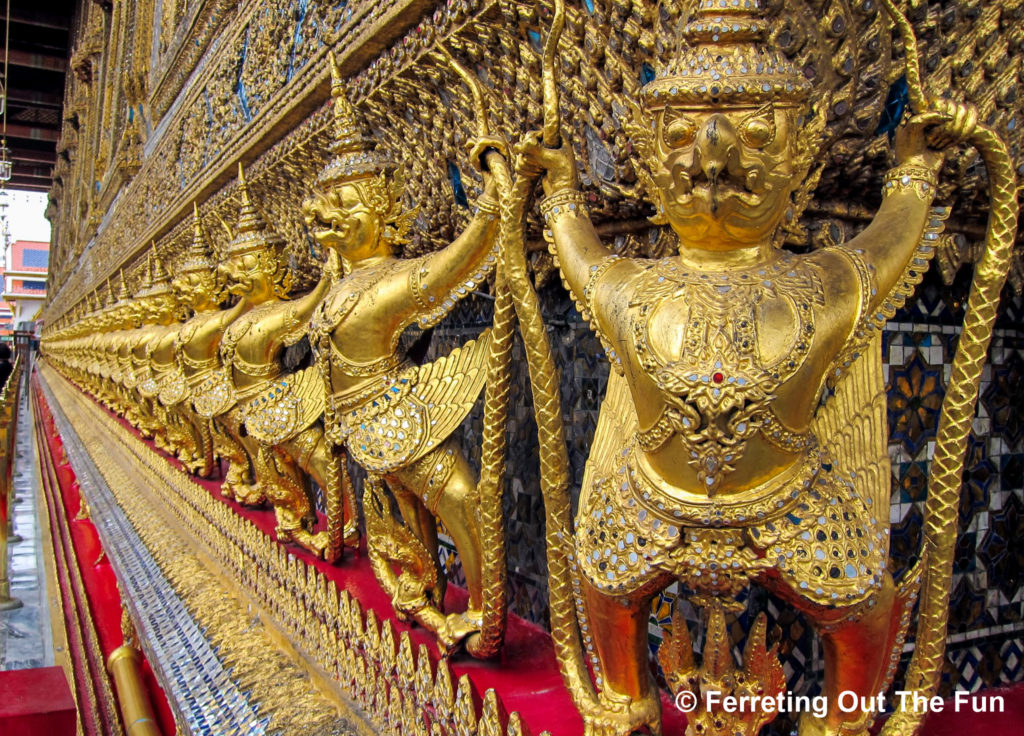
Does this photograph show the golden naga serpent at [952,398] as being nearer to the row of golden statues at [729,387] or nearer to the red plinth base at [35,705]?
the row of golden statues at [729,387]

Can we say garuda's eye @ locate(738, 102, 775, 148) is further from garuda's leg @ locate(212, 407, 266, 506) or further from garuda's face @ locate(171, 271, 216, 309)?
garuda's face @ locate(171, 271, 216, 309)

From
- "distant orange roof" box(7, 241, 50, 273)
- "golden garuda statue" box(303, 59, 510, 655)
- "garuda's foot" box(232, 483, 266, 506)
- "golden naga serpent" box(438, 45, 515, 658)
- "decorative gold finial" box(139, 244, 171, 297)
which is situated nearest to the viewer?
"golden naga serpent" box(438, 45, 515, 658)

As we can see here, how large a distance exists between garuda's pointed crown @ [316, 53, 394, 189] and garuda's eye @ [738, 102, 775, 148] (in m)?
0.92

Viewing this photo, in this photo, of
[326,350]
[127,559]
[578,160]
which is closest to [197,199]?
[127,559]

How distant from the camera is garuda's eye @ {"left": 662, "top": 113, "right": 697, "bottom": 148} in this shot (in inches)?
34.2

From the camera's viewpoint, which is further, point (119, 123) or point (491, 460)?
point (119, 123)

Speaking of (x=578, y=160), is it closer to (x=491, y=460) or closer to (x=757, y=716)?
(x=491, y=460)

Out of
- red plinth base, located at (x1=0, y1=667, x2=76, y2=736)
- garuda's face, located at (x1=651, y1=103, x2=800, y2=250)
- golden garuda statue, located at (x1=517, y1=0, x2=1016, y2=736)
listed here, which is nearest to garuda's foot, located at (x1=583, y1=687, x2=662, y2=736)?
golden garuda statue, located at (x1=517, y1=0, x2=1016, y2=736)

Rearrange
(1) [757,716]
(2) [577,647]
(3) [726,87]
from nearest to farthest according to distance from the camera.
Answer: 1. (3) [726,87]
2. (1) [757,716]
3. (2) [577,647]

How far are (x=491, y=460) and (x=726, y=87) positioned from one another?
2.33ft

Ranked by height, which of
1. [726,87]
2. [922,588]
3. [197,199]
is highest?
[197,199]

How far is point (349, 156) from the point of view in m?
1.67

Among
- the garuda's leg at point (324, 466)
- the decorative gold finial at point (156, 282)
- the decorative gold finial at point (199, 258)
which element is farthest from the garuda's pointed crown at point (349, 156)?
the decorative gold finial at point (156, 282)

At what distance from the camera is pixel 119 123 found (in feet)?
30.6
